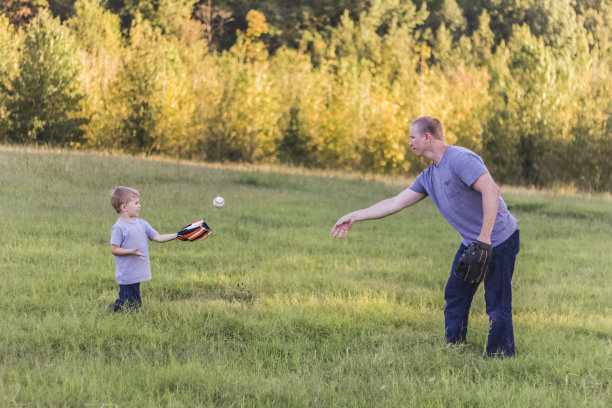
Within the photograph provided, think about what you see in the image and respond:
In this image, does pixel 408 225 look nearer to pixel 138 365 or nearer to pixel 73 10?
pixel 138 365

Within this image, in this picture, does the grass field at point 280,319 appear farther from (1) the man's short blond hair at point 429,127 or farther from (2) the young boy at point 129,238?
(1) the man's short blond hair at point 429,127

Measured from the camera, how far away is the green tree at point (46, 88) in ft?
105

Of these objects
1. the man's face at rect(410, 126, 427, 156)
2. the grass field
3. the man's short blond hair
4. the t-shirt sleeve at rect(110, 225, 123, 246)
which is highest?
the man's short blond hair

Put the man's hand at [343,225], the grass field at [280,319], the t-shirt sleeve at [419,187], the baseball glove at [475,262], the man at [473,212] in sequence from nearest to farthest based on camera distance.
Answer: the grass field at [280,319] → the baseball glove at [475,262] → the man at [473,212] → the man's hand at [343,225] → the t-shirt sleeve at [419,187]

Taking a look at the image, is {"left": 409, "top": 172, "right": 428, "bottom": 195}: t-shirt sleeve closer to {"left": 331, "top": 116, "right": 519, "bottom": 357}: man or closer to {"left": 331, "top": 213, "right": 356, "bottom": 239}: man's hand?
{"left": 331, "top": 116, "right": 519, "bottom": 357}: man

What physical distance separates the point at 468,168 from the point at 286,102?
3620 centimetres

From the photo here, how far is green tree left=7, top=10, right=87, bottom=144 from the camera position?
1255 inches

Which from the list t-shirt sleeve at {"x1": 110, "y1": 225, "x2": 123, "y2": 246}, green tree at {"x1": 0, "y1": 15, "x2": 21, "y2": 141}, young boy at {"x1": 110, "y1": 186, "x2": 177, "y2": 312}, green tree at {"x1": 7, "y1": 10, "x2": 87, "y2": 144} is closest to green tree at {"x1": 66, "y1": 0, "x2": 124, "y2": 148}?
green tree at {"x1": 7, "y1": 10, "x2": 87, "y2": 144}

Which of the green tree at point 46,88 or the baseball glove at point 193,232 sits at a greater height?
the green tree at point 46,88

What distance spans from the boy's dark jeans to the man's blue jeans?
2.96 metres

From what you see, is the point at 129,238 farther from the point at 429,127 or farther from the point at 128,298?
the point at 429,127

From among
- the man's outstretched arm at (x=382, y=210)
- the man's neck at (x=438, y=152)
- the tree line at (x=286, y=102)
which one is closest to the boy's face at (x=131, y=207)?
the man's outstretched arm at (x=382, y=210)

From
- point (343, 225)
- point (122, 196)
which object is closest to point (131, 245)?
point (122, 196)

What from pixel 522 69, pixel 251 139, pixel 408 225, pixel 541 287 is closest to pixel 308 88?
pixel 251 139
